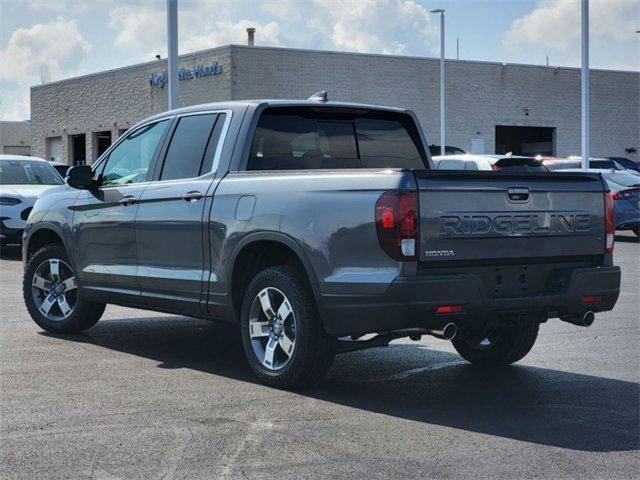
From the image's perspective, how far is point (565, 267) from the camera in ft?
22.8

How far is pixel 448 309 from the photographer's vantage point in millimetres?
6324

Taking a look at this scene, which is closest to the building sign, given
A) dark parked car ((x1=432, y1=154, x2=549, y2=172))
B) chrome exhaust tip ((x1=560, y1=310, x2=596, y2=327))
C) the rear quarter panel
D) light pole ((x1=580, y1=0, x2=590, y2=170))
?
light pole ((x1=580, y1=0, x2=590, y2=170))

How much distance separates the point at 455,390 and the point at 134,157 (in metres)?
3.41

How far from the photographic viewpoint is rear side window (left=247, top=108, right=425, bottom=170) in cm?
774

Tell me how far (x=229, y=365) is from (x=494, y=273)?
2.40 metres

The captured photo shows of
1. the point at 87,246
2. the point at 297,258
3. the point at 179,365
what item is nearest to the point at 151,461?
the point at 297,258

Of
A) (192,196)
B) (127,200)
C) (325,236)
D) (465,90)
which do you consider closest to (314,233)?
(325,236)

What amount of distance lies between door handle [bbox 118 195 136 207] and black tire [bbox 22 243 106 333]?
1.07 metres

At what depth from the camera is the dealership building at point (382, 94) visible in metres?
41.9

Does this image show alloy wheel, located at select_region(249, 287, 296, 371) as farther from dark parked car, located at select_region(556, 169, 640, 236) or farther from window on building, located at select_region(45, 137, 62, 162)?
window on building, located at select_region(45, 137, 62, 162)

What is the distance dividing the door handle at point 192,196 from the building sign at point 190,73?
3272 centimetres

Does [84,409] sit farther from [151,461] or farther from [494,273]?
[494,273]

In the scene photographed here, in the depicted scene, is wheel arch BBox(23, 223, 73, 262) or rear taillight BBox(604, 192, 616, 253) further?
wheel arch BBox(23, 223, 73, 262)

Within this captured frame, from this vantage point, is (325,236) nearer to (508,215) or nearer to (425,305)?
(425,305)
